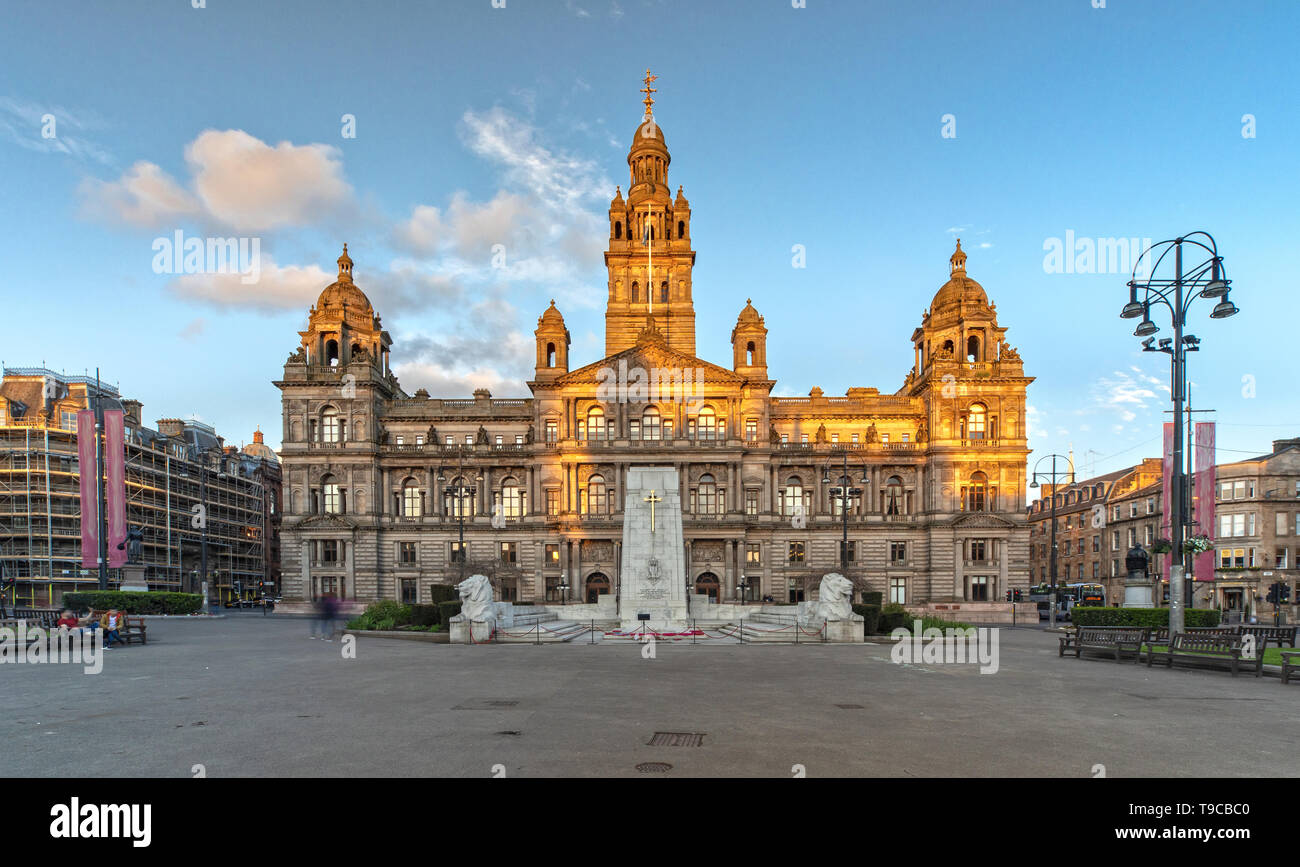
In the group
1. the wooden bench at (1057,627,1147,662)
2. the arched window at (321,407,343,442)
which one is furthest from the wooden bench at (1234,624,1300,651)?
the arched window at (321,407,343,442)

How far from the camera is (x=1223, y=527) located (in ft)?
225

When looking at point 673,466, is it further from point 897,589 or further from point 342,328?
point 342,328

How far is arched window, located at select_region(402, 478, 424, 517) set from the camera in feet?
232

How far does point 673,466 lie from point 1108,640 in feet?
143

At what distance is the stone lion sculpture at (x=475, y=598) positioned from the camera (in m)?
30.2

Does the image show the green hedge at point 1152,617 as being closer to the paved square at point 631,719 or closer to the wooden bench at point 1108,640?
the wooden bench at point 1108,640

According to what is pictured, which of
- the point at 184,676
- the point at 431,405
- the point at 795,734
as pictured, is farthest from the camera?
the point at 431,405

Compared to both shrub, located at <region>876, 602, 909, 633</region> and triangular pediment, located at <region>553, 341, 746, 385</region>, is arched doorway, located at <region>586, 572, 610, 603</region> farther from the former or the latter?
shrub, located at <region>876, 602, 909, 633</region>

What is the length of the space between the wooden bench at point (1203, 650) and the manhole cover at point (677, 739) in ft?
54.2

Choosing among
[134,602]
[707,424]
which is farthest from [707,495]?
[134,602]
